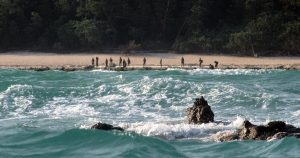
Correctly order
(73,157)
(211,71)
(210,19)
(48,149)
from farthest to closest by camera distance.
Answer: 1. (210,19)
2. (211,71)
3. (48,149)
4. (73,157)

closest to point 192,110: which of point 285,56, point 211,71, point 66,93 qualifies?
point 66,93

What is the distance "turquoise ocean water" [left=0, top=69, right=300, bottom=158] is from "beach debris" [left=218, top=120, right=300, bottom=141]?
2.23 feet

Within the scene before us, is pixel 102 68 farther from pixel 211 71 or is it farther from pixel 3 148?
pixel 3 148

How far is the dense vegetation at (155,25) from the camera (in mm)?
68812

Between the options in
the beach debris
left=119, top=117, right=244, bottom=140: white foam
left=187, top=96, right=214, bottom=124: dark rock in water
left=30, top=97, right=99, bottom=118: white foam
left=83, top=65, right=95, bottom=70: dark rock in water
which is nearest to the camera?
the beach debris

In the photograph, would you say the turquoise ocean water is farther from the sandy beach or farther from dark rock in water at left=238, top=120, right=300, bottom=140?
the sandy beach

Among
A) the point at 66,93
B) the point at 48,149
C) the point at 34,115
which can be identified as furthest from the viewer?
the point at 66,93

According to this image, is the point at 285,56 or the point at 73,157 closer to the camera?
the point at 73,157

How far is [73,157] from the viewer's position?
20.6 meters

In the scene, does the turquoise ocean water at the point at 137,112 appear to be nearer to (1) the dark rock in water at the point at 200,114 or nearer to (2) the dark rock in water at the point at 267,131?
(1) the dark rock in water at the point at 200,114

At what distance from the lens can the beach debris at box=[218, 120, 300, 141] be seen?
2288 centimetres

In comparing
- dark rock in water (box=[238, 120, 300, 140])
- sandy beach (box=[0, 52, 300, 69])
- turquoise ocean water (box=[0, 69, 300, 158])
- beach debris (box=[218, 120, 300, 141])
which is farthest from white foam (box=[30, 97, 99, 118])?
sandy beach (box=[0, 52, 300, 69])

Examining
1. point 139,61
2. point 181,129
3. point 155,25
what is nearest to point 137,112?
point 181,129

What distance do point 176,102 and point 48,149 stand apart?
46.5 feet
